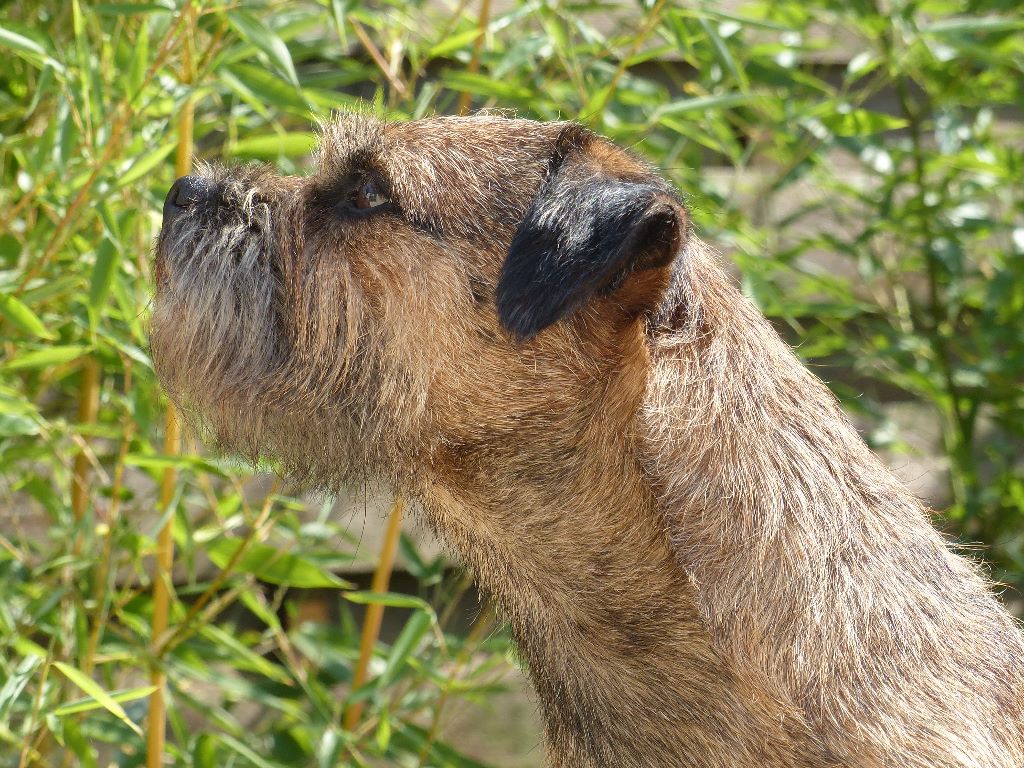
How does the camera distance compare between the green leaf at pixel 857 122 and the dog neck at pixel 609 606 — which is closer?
the dog neck at pixel 609 606

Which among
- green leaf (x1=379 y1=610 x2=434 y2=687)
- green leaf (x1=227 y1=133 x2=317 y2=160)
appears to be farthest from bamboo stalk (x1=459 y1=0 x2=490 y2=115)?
green leaf (x1=379 y1=610 x2=434 y2=687)

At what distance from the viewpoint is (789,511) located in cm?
160

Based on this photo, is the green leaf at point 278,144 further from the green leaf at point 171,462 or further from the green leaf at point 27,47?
the green leaf at point 171,462

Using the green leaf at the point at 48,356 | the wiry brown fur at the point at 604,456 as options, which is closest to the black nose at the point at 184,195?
the wiry brown fur at the point at 604,456

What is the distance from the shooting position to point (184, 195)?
1.82m

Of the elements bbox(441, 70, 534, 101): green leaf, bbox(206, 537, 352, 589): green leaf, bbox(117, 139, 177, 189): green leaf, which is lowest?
bbox(206, 537, 352, 589): green leaf

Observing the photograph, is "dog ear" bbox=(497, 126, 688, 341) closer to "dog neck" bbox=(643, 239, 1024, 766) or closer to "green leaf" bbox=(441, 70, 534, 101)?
"dog neck" bbox=(643, 239, 1024, 766)

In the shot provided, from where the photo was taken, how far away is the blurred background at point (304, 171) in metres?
2.04

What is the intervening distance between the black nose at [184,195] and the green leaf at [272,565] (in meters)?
0.67

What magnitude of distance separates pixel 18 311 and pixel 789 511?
3.82 ft

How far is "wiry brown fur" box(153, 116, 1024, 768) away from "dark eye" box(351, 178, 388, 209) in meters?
0.02

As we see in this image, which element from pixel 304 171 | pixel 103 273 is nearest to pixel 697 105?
pixel 304 171

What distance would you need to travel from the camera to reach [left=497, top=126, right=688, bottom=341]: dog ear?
1.53 m

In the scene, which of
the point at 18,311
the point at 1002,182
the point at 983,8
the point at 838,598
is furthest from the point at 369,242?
the point at 1002,182
